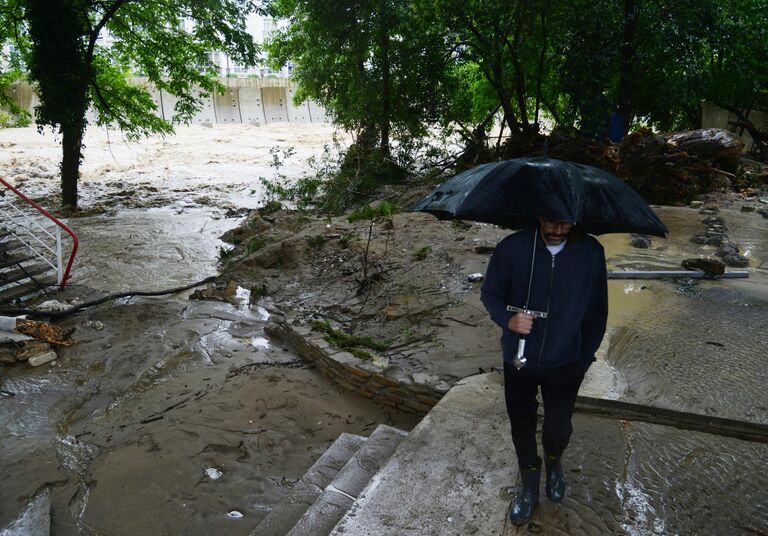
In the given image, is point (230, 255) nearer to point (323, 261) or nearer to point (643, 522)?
point (323, 261)

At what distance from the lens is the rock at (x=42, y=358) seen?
6.57 metres

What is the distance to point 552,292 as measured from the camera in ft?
8.71

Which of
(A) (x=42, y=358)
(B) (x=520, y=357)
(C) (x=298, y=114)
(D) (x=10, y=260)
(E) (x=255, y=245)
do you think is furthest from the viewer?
(C) (x=298, y=114)

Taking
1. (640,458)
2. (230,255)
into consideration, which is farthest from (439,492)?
(230,255)

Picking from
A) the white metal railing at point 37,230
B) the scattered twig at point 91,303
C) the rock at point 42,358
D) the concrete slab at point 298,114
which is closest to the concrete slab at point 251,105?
the concrete slab at point 298,114

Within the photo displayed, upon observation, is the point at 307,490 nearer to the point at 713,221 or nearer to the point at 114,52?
the point at 713,221

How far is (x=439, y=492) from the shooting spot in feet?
10.4

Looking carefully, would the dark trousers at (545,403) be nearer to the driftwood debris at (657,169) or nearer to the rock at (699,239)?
the rock at (699,239)

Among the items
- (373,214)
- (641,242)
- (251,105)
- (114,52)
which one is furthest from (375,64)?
(251,105)

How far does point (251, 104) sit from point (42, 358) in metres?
34.2

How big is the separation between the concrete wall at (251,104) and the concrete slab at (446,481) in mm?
34276

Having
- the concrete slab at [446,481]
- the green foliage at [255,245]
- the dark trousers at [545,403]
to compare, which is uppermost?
the dark trousers at [545,403]

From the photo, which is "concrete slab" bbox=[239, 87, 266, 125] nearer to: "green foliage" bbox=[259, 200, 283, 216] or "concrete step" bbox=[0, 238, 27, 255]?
"green foliage" bbox=[259, 200, 283, 216]

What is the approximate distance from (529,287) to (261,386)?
401cm
